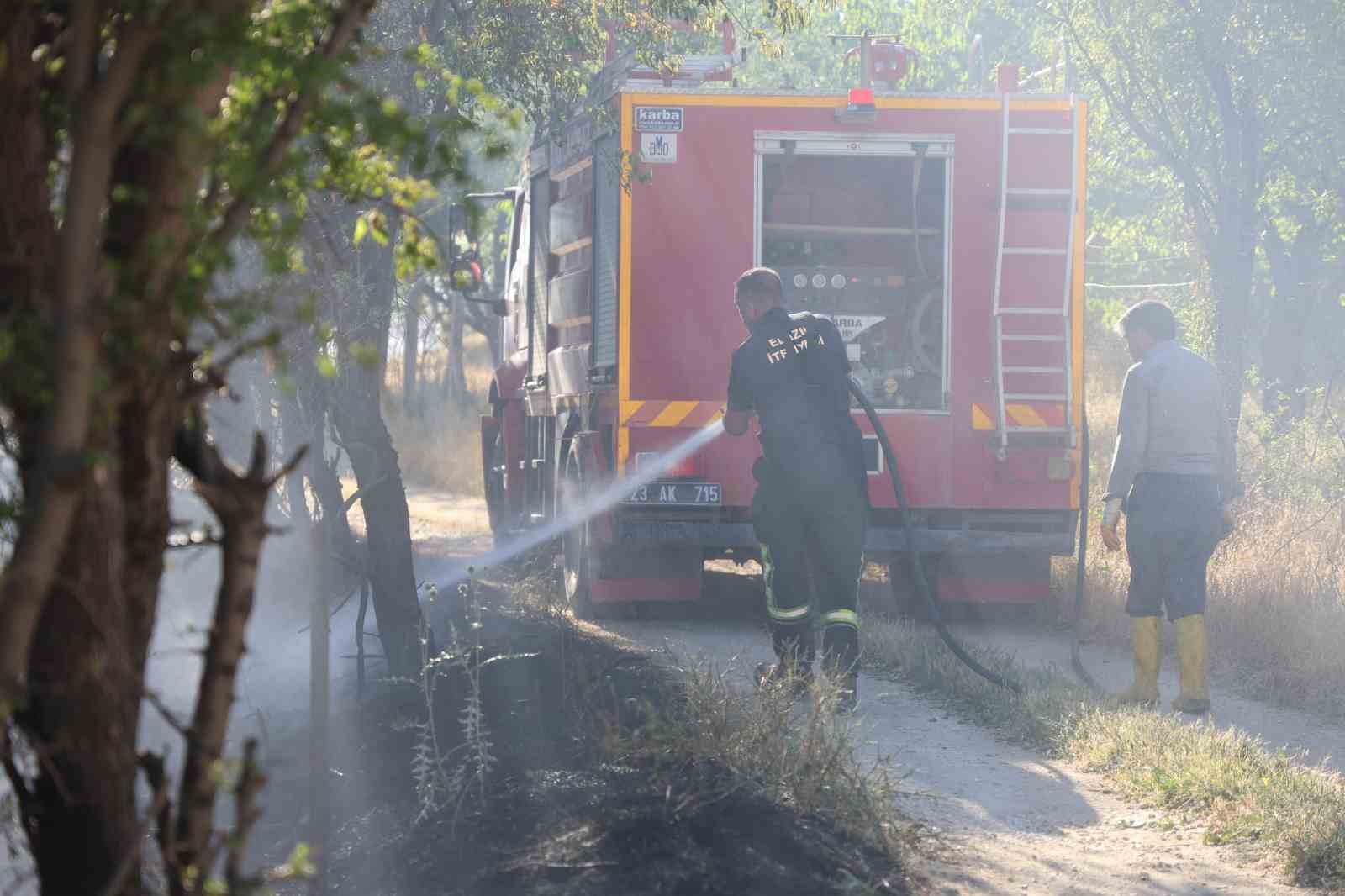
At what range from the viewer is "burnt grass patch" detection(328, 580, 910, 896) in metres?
4.52

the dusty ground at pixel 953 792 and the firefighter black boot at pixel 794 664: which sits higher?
the firefighter black boot at pixel 794 664

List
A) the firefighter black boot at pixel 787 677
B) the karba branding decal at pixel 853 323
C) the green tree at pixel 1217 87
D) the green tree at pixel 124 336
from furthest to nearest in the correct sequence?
the green tree at pixel 1217 87 → the karba branding decal at pixel 853 323 → the firefighter black boot at pixel 787 677 → the green tree at pixel 124 336

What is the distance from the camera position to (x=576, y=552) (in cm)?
1062

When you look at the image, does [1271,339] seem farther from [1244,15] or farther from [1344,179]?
[1244,15]

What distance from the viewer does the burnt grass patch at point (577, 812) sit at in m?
4.52

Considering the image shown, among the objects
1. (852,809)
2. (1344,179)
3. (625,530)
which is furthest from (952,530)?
(1344,179)

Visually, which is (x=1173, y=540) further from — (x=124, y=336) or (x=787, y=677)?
(x=124, y=336)

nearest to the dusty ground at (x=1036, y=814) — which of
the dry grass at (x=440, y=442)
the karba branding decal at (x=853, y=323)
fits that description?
the karba branding decal at (x=853, y=323)

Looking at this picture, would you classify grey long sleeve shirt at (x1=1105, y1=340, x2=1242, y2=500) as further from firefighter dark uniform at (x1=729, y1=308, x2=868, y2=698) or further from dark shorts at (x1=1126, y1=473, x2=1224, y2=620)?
firefighter dark uniform at (x1=729, y1=308, x2=868, y2=698)

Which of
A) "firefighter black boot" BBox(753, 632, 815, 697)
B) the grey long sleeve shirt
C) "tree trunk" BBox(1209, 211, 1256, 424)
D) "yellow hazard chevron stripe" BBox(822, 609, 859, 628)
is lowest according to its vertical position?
"firefighter black boot" BBox(753, 632, 815, 697)

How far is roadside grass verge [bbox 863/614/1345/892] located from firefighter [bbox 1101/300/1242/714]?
0.93 feet

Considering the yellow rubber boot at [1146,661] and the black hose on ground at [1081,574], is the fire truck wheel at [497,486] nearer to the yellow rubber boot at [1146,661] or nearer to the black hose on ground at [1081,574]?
the black hose on ground at [1081,574]

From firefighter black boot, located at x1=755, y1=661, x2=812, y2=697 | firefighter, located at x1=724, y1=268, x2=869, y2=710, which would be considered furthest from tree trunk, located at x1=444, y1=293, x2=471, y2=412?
firefighter black boot, located at x1=755, y1=661, x2=812, y2=697

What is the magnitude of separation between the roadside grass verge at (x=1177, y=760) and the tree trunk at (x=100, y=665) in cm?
371
